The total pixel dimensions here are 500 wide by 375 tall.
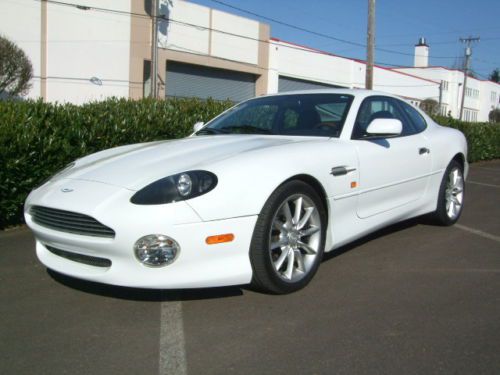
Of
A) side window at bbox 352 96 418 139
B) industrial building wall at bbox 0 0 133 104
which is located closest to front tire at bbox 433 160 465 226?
side window at bbox 352 96 418 139

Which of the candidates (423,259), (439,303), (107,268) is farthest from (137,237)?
(423,259)

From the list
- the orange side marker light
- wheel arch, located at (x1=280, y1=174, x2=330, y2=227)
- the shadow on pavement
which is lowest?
the shadow on pavement

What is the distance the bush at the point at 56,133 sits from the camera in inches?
214

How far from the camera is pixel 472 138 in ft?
51.3

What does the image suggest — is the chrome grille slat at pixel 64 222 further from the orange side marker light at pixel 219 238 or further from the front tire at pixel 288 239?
the front tire at pixel 288 239

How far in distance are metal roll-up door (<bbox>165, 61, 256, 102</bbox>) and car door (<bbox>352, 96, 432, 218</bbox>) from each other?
1860 cm

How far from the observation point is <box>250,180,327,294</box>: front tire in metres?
3.25

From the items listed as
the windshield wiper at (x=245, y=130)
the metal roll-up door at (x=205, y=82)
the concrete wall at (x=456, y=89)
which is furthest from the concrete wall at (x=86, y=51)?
the concrete wall at (x=456, y=89)

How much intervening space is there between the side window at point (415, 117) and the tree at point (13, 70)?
14.9 meters

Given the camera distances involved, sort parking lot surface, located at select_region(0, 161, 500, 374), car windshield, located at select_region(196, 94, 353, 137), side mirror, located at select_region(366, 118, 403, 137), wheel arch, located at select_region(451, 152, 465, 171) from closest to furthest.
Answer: parking lot surface, located at select_region(0, 161, 500, 374) → side mirror, located at select_region(366, 118, 403, 137) → car windshield, located at select_region(196, 94, 353, 137) → wheel arch, located at select_region(451, 152, 465, 171)

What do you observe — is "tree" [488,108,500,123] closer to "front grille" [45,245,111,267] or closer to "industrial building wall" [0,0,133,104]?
"industrial building wall" [0,0,133,104]

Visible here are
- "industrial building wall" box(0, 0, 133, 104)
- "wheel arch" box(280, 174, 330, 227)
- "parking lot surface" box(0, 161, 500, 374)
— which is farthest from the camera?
"industrial building wall" box(0, 0, 133, 104)

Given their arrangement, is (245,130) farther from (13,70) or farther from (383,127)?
(13,70)

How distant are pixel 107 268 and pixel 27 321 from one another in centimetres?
56
